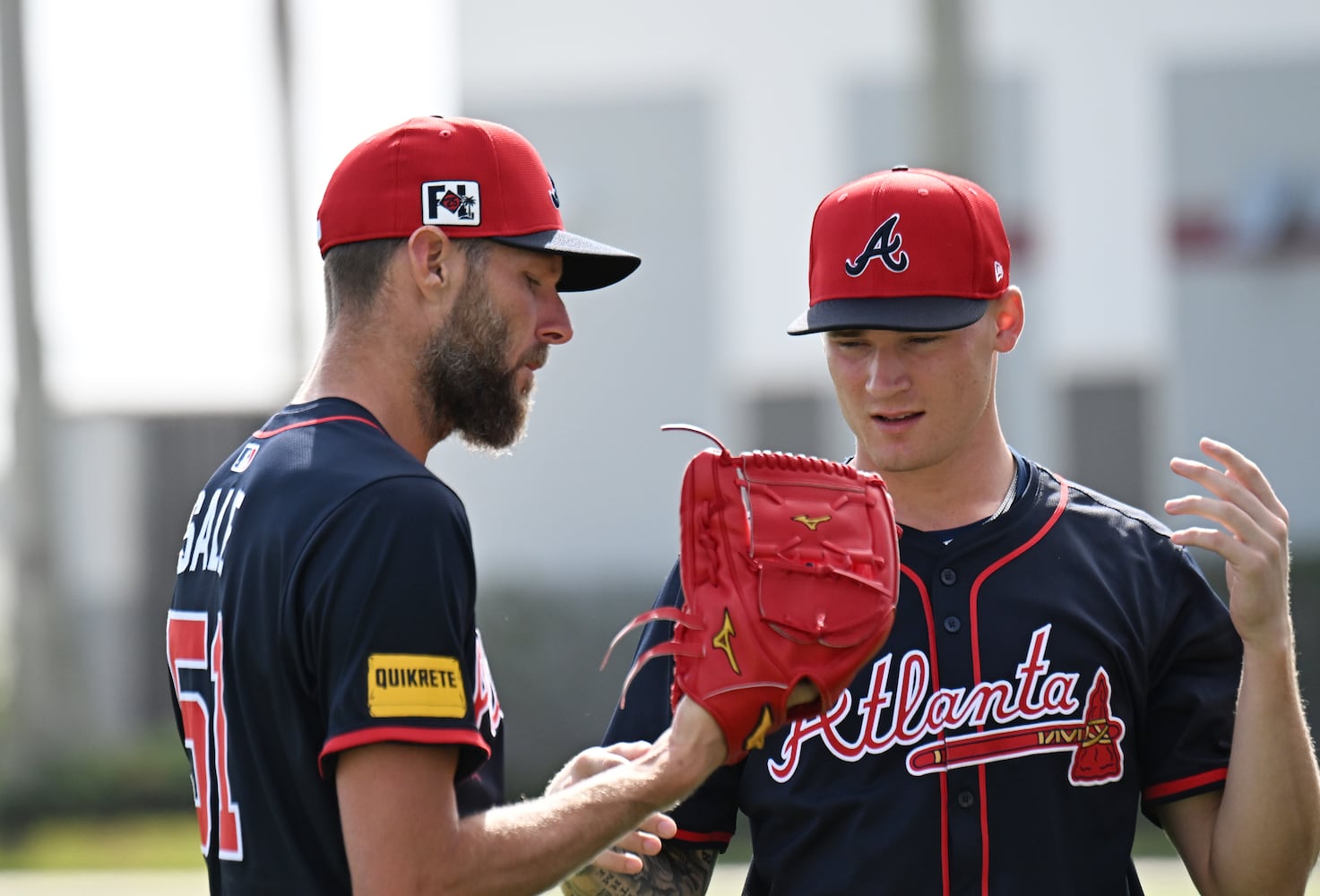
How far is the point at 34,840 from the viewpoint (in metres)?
11.8

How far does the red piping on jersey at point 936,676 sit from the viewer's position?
278 cm

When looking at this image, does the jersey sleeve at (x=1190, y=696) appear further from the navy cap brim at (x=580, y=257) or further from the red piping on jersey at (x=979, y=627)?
the navy cap brim at (x=580, y=257)

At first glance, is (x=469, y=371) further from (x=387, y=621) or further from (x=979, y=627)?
(x=979, y=627)

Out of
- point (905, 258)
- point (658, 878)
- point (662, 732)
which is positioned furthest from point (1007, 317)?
point (658, 878)

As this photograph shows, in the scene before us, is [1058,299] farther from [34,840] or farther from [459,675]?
[459,675]

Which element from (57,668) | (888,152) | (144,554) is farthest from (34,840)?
(888,152)

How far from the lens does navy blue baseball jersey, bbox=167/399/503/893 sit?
7.65 ft

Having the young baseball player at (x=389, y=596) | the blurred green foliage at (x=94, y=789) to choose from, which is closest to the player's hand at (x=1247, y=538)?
the young baseball player at (x=389, y=596)

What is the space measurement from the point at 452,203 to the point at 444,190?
3 cm

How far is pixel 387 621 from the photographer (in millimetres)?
2330

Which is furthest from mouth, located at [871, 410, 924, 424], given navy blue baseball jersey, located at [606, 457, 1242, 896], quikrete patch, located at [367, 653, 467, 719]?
quikrete patch, located at [367, 653, 467, 719]

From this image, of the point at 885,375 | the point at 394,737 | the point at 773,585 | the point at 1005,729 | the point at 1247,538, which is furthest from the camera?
the point at 885,375

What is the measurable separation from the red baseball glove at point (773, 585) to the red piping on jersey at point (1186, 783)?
2.23 ft

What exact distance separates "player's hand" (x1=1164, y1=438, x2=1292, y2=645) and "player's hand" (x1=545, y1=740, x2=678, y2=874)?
38.7 inches
